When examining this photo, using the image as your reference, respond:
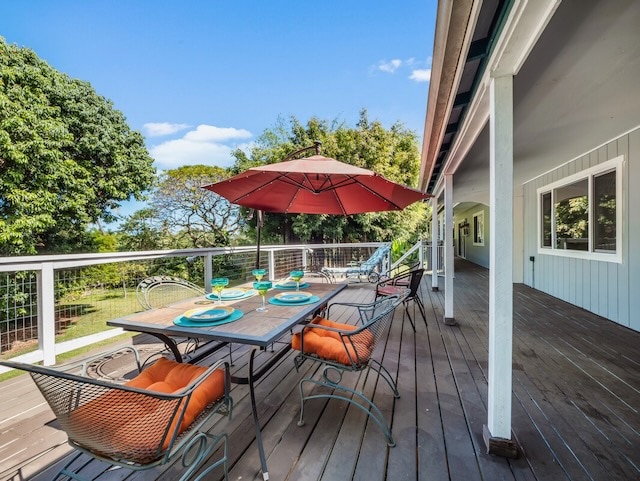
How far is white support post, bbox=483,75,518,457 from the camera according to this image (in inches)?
63.5

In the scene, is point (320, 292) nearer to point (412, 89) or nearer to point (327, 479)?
point (327, 479)

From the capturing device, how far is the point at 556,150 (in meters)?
3.97

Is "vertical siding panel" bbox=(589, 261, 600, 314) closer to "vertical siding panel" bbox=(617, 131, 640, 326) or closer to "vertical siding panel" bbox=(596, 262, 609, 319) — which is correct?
"vertical siding panel" bbox=(596, 262, 609, 319)

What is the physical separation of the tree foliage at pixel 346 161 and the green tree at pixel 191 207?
174cm

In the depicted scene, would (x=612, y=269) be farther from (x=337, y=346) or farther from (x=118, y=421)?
(x=118, y=421)

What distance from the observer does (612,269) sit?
3.85 m

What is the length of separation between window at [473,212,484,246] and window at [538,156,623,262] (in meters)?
5.22

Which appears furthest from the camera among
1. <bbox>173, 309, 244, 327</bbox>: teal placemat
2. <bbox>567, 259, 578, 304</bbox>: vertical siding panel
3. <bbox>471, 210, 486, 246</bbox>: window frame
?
<bbox>471, 210, 486, 246</bbox>: window frame

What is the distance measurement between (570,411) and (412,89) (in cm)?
1702

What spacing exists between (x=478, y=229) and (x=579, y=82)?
10.8 m

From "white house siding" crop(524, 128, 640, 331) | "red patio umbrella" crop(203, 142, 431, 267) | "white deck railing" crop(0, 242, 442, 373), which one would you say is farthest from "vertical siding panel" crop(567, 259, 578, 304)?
"white deck railing" crop(0, 242, 442, 373)

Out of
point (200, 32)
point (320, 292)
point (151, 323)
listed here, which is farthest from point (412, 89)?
point (151, 323)

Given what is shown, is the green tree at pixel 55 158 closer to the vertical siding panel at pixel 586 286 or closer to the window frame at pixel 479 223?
the vertical siding panel at pixel 586 286

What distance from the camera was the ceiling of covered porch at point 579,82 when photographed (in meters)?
1.48
